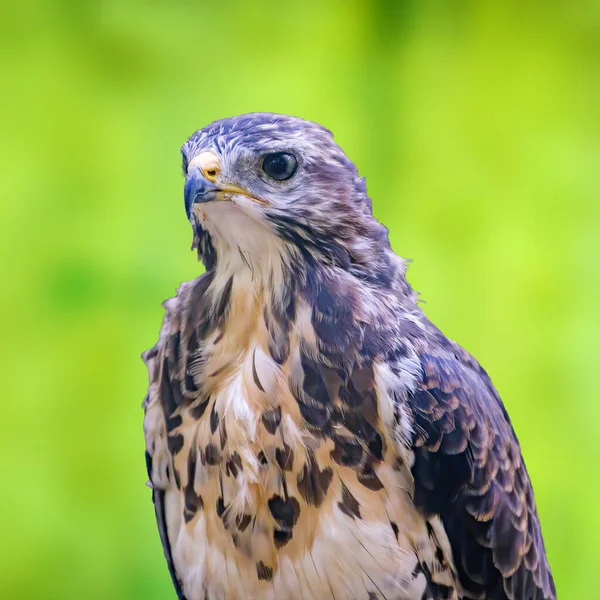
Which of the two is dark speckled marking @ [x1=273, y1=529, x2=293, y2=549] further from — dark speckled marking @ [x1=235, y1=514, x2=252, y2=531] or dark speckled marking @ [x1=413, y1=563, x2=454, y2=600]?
dark speckled marking @ [x1=413, y1=563, x2=454, y2=600]

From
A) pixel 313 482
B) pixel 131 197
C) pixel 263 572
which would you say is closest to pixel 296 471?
pixel 313 482

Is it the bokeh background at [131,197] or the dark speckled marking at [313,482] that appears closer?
the dark speckled marking at [313,482]

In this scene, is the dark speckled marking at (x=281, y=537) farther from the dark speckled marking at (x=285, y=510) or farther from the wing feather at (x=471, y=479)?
the wing feather at (x=471, y=479)

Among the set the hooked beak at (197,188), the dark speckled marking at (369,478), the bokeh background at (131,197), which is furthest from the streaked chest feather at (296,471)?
the bokeh background at (131,197)

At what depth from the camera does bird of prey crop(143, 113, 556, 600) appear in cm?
105

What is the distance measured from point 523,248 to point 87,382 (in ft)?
3.62

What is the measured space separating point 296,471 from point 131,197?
80 centimetres

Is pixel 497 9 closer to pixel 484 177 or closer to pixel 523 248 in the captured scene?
pixel 484 177

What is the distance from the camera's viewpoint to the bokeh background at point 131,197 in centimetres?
154

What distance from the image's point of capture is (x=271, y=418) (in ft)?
3.51

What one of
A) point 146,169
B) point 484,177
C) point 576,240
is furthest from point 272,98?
point 576,240

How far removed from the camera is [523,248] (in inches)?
68.1

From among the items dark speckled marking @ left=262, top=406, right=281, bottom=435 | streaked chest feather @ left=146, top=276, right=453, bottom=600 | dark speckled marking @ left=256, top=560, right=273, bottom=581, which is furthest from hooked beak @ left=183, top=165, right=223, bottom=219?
dark speckled marking @ left=256, top=560, right=273, bottom=581

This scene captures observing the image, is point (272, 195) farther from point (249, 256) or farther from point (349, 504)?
point (349, 504)
